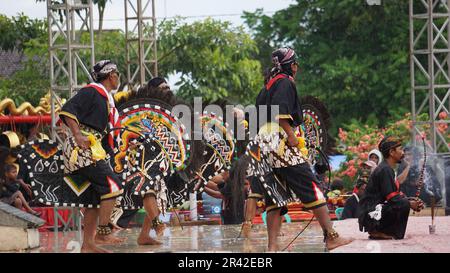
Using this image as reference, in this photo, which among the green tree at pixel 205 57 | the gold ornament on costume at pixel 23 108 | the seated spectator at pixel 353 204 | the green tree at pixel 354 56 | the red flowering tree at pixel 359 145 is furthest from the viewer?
the green tree at pixel 354 56

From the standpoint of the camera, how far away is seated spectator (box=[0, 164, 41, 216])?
48.6 ft

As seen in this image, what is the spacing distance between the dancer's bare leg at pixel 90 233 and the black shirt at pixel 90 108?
816 mm

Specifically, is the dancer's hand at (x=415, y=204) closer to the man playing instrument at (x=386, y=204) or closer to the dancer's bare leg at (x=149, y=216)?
the man playing instrument at (x=386, y=204)

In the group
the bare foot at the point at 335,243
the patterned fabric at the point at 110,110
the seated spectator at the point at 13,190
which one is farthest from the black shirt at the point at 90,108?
the seated spectator at the point at 13,190

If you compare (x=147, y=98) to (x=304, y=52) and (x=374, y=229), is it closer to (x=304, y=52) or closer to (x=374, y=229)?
(x=374, y=229)

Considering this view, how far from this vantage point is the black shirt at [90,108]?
10.4 metres

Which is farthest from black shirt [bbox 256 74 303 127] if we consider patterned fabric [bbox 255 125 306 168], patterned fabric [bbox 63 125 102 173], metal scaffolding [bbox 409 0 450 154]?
metal scaffolding [bbox 409 0 450 154]

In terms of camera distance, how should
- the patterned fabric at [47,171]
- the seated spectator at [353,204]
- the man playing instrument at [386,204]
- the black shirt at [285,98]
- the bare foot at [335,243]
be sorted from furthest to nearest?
the seated spectator at [353,204] → the man playing instrument at [386,204] → the patterned fabric at [47,171] → the bare foot at [335,243] → the black shirt at [285,98]

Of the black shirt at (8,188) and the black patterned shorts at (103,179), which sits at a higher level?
the black patterned shorts at (103,179)

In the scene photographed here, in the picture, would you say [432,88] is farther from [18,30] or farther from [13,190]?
[18,30]

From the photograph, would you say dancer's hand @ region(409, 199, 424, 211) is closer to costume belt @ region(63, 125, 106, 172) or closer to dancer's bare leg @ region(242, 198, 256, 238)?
dancer's bare leg @ region(242, 198, 256, 238)

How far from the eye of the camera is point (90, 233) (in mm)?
10641

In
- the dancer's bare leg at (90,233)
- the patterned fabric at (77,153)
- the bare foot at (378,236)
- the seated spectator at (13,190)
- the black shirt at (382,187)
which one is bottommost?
the seated spectator at (13,190)

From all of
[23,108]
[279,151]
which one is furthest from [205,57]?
[279,151]
